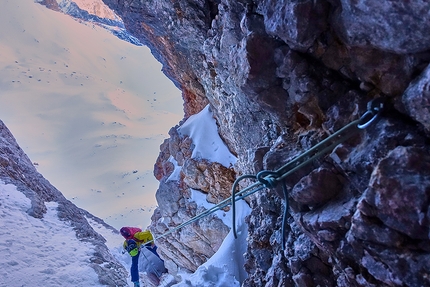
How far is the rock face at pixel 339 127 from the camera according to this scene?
76.4 inches

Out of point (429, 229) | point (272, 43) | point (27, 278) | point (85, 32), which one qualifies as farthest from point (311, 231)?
point (85, 32)

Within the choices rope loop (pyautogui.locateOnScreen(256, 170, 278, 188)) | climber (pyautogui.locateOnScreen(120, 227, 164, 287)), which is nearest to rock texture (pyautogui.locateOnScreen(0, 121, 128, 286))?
climber (pyautogui.locateOnScreen(120, 227, 164, 287))

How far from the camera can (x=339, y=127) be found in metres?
2.55

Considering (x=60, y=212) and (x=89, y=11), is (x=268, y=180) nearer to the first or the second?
(x=60, y=212)

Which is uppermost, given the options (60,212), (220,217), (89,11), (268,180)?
(89,11)

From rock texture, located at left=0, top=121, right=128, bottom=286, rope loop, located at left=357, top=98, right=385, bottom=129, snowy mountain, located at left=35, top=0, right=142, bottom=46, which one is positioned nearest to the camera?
rope loop, located at left=357, top=98, right=385, bottom=129

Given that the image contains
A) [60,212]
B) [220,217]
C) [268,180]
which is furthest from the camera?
[220,217]

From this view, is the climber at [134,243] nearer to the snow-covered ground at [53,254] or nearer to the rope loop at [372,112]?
the snow-covered ground at [53,254]

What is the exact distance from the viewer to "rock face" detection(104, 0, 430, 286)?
1.94 metres

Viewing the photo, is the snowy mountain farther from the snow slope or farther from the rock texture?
the snow slope

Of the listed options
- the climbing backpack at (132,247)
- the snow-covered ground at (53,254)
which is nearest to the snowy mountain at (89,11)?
the snow-covered ground at (53,254)

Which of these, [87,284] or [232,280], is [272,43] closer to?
[232,280]

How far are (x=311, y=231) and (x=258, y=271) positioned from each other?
159 cm

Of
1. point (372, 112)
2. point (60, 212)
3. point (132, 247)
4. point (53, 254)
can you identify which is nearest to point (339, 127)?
point (372, 112)
